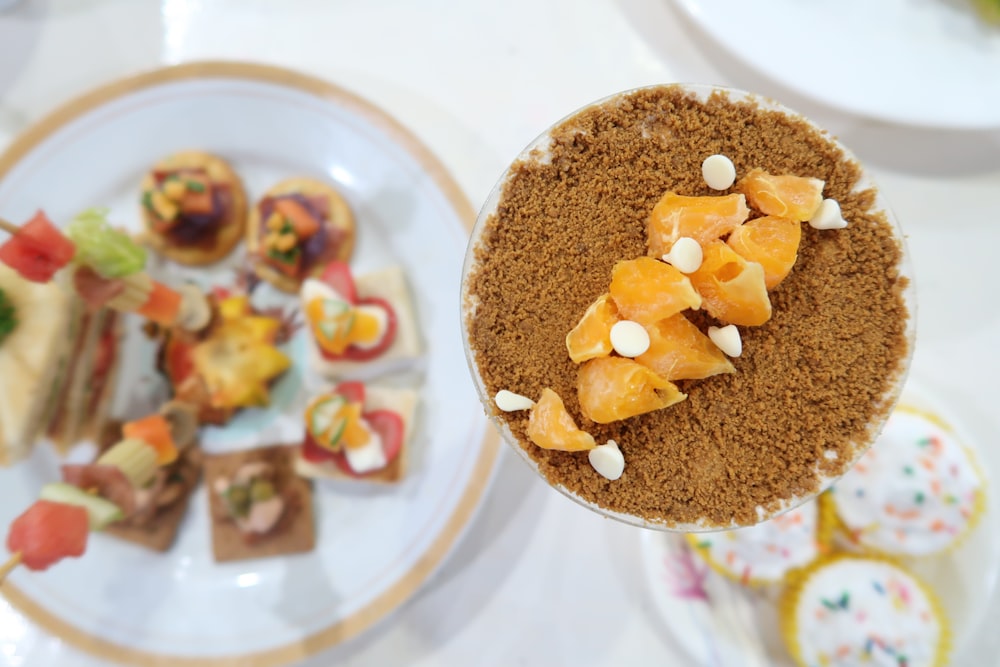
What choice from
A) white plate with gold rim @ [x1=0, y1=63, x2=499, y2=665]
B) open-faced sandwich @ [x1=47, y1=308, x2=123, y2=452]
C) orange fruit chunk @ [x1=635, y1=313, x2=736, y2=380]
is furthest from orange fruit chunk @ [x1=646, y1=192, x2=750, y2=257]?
open-faced sandwich @ [x1=47, y1=308, x2=123, y2=452]

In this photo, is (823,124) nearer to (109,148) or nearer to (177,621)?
(109,148)

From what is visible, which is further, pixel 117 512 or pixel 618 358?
pixel 117 512

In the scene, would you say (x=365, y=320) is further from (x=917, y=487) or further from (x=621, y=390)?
(x=917, y=487)

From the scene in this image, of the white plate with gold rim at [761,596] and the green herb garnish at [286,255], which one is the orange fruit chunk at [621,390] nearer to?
the white plate with gold rim at [761,596]

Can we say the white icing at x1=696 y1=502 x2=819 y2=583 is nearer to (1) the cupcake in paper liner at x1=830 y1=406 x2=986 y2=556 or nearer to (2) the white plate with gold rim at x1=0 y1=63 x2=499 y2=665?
(1) the cupcake in paper liner at x1=830 y1=406 x2=986 y2=556

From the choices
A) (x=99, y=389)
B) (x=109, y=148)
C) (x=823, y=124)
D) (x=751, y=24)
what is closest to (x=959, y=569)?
(x=823, y=124)

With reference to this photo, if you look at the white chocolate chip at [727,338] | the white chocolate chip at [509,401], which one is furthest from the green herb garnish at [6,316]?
the white chocolate chip at [727,338]
